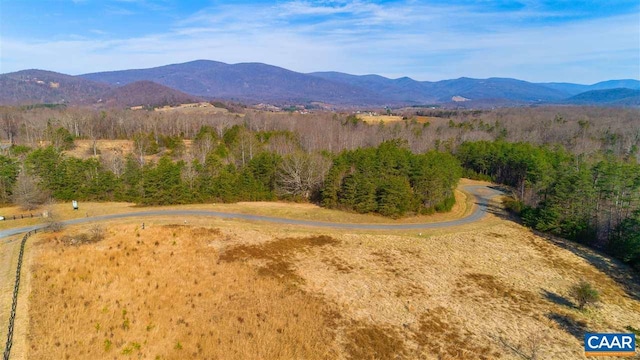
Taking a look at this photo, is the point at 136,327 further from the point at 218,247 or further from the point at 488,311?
the point at 488,311

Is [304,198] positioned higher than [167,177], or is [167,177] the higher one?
[167,177]

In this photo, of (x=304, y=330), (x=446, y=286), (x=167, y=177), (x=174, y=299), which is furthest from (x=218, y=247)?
(x=446, y=286)

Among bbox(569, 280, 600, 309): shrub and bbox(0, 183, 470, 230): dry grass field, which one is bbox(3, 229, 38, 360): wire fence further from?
bbox(569, 280, 600, 309): shrub

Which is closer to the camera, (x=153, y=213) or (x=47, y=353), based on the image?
(x=47, y=353)

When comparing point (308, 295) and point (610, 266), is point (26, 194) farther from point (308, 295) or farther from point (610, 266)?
point (610, 266)

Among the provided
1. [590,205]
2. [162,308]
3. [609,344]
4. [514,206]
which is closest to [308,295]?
[162,308]

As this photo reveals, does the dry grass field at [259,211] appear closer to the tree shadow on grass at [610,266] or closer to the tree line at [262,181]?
the tree line at [262,181]

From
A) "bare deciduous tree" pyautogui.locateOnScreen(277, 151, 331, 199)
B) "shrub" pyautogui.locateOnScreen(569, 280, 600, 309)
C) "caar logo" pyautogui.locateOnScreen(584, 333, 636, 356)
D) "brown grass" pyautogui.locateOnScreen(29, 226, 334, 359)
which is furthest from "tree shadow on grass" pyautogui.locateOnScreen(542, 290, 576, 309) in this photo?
"bare deciduous tree" pyautogui.locateOnScreen(277, 151, 331, 199)
